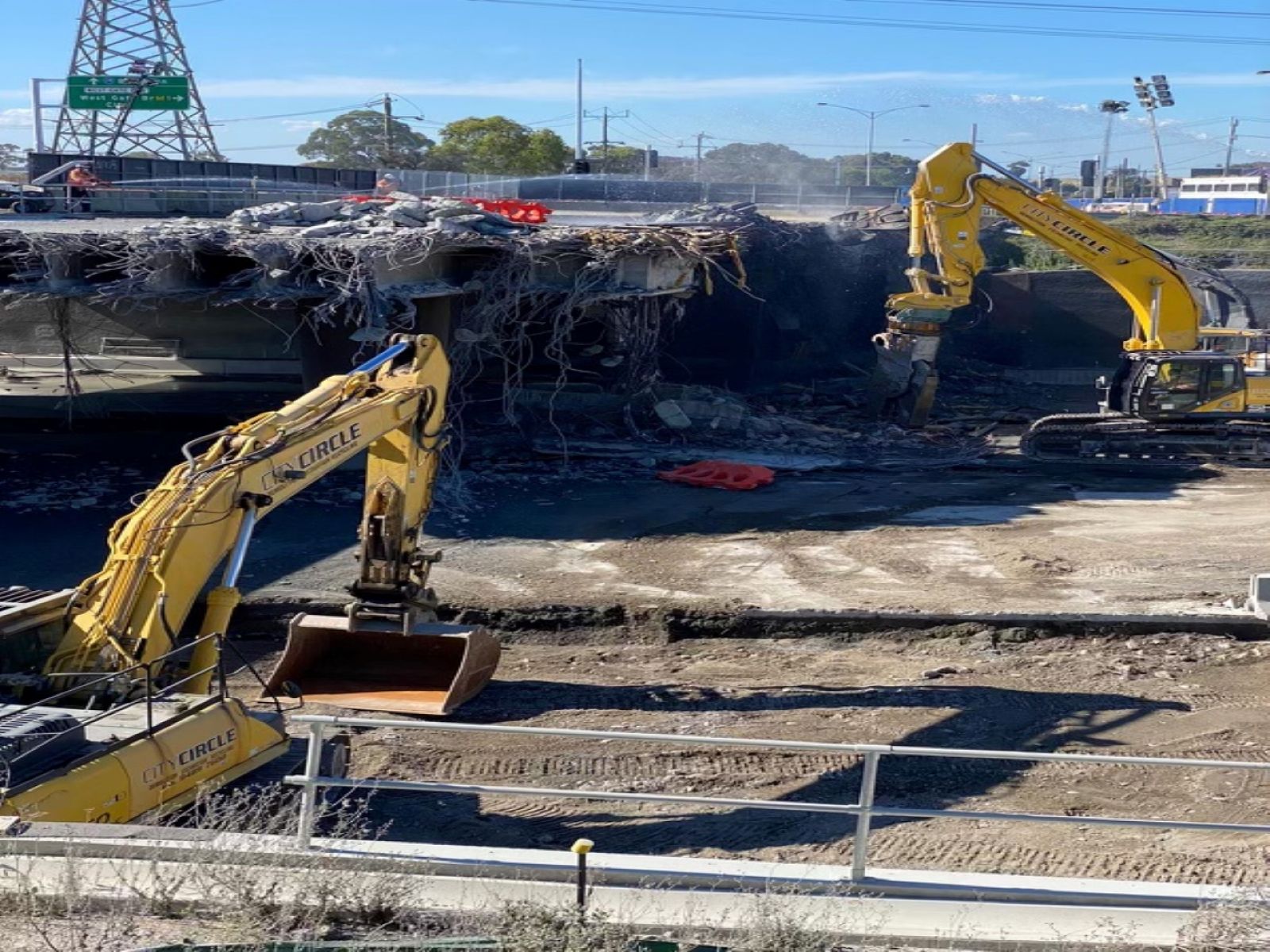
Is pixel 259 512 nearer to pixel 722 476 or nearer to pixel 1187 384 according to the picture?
pixel 722 476

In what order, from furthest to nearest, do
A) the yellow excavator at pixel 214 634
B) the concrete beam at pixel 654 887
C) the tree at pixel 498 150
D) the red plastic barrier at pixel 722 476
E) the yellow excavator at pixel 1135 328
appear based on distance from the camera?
the tree at pixel 498 150 < the yellow excavator at pixel 1135 328 < the red plastic barrier at pixel 722 476 < the yellow excavator at pixel 214 634 < the concrete beam at pixel 654 887

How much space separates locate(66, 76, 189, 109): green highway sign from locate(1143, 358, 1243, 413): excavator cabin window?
33.5 meters

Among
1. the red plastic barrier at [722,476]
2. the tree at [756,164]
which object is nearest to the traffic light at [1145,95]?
the tree at [756,164]

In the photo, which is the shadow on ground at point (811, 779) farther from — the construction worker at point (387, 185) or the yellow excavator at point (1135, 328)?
the construction worker at point (387, 185)

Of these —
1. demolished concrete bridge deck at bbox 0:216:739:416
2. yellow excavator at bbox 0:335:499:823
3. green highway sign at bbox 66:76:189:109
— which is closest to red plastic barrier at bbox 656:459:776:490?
demolished concrete bridge deck at bbox 0:216:739:416

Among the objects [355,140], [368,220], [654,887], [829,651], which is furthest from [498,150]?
[654,887]

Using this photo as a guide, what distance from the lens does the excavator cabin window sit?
22.8m

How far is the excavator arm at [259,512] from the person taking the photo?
8961mm

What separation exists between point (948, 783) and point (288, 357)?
22.1 metres

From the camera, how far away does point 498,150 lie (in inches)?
2731

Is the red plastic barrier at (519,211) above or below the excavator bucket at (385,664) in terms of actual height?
above

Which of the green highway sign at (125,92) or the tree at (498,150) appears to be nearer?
the green highway sign at (125,92)

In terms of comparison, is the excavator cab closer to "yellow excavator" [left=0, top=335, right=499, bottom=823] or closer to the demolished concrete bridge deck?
the demolished concrete bridge deck

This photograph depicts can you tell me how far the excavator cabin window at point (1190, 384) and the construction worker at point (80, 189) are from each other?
19.0 meters
